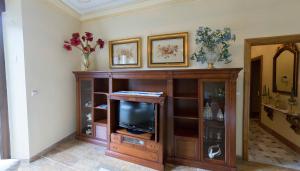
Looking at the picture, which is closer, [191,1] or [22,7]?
[22,7]

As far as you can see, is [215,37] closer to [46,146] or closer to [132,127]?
[132,127]

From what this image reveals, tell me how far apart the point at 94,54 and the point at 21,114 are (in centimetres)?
184

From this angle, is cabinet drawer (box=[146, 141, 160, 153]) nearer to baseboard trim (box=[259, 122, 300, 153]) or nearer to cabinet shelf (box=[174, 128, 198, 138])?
cabinet shelf (box=[174, 128, 198, 138])

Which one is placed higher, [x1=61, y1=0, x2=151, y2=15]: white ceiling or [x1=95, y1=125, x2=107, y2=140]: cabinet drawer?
[x1=61, y1=0, x2=151, y2=15]: white ceiling

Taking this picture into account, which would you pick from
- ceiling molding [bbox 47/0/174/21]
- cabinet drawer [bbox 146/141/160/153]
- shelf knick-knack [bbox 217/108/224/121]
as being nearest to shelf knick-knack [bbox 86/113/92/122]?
cabinet drawer [bbox 146/141/160/153]

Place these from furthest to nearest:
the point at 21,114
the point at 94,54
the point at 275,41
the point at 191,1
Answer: the point at 94,54 → the point at 191,1 → the point at 21,114 → the point at 275,41

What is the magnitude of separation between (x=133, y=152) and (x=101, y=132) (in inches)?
37.2

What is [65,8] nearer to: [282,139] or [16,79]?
[16,79]

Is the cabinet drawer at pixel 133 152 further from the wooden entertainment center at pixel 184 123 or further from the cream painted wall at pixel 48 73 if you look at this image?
the cream painted wall at pixel 48 73

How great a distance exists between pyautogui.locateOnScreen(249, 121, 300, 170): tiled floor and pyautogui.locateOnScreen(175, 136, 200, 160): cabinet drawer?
3.54 feet

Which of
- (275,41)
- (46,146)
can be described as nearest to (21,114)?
(46,146)

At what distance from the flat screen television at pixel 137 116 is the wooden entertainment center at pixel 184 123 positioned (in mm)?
99

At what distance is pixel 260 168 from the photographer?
251 cm

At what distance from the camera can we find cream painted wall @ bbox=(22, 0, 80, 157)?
2.69 meters
